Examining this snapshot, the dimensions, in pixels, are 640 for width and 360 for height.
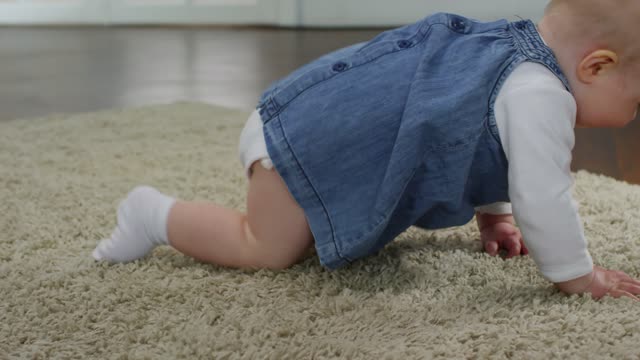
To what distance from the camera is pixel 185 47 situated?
148 inches

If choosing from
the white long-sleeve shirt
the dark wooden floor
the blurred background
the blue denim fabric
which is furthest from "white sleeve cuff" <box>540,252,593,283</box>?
the dark wooden floor

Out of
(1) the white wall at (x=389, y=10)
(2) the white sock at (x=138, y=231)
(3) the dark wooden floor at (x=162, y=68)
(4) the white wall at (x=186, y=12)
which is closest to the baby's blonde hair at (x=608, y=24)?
(2) the white sock at (x=138, y=231)

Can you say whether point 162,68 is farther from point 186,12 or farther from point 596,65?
point 596,65

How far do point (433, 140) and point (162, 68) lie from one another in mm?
2315

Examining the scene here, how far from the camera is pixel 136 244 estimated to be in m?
0.95

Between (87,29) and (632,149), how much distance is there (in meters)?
3.85

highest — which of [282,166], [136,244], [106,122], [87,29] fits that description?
[282,166]

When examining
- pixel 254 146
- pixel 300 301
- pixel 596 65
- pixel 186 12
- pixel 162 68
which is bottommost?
pixel 186 12

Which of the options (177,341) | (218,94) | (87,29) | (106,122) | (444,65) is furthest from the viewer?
(87,29)

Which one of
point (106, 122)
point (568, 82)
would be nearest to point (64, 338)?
point (568, 82)

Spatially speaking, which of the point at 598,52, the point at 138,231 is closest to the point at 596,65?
the point at 598,52

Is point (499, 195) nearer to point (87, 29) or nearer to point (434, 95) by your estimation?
point (434, 95)

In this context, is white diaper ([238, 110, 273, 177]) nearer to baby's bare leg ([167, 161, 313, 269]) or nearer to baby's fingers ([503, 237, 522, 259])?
baby's bare leg ([167, 161, 313, 269])

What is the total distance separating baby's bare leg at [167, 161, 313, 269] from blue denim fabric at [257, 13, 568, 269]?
0.08ft
